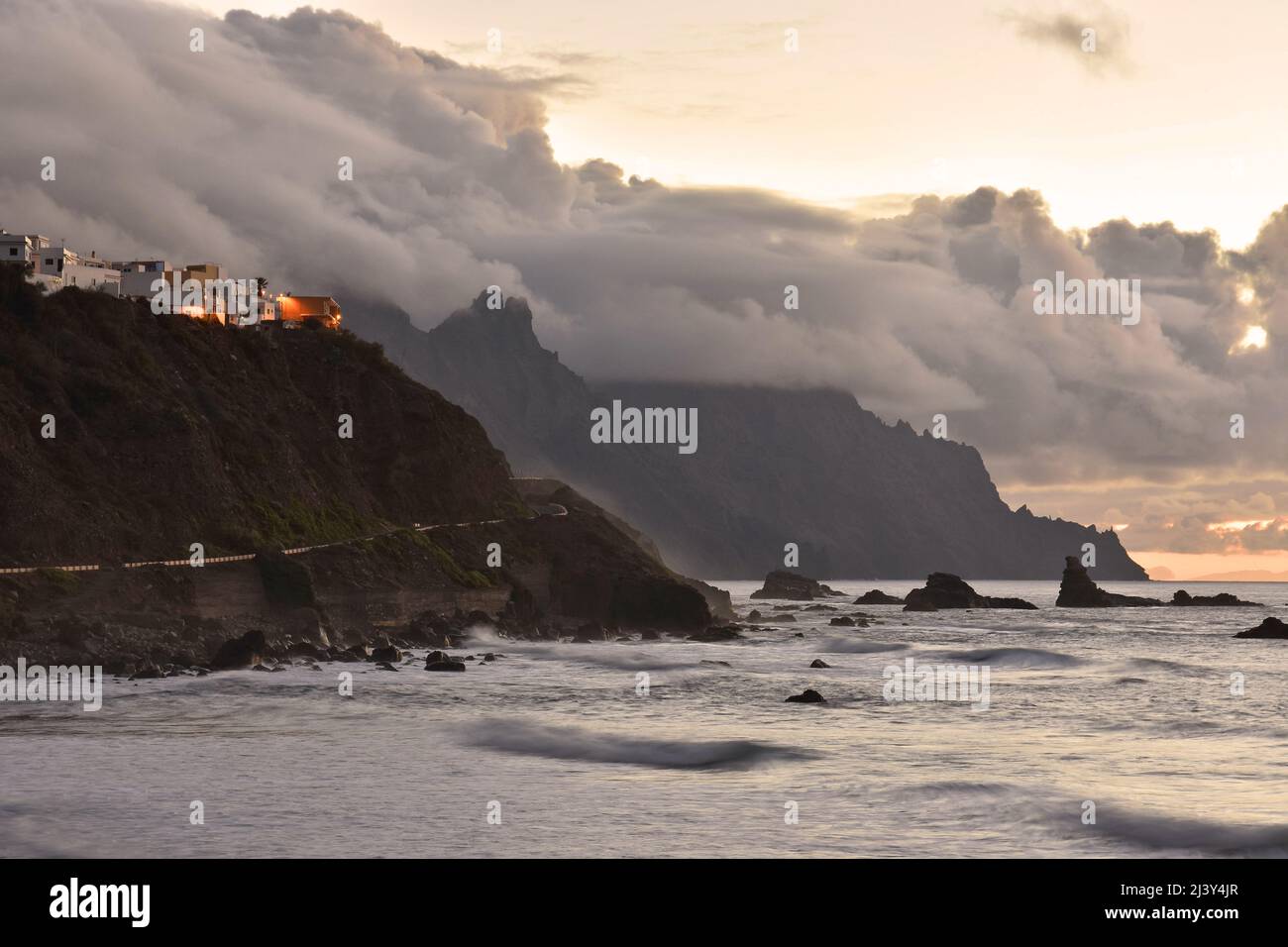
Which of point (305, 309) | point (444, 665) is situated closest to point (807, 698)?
point (444, 665)

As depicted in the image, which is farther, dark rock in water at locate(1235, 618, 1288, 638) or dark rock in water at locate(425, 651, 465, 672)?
dark rock in water at locate(1235, 618, 1288, 638)

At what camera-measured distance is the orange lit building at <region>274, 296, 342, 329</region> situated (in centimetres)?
14738

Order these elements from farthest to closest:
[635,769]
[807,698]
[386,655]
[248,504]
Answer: [248,504]
[386,655]
[807,698]
[635,769]

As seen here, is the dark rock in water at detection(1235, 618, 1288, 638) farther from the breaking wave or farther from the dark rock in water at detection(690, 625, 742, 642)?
the dark rock in water at detection(690, 625, 742, 642)

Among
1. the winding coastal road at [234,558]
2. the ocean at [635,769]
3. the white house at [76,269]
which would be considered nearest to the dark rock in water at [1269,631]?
the ocean at [635,769]

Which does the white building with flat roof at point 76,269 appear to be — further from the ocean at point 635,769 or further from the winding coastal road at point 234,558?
the ocean at point 635,769

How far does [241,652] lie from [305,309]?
8574 cm

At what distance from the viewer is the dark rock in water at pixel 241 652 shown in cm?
7031

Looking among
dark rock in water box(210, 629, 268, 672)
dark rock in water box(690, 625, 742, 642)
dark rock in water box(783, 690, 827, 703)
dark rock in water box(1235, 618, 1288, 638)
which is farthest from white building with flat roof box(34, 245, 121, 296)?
dark rock in water box(1235, 618, 1288, 638)

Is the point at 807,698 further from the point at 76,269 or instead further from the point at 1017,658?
the point at 76,269

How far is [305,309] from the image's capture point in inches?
5896

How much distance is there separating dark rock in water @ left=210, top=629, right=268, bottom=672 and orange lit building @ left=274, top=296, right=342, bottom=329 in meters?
78.8
